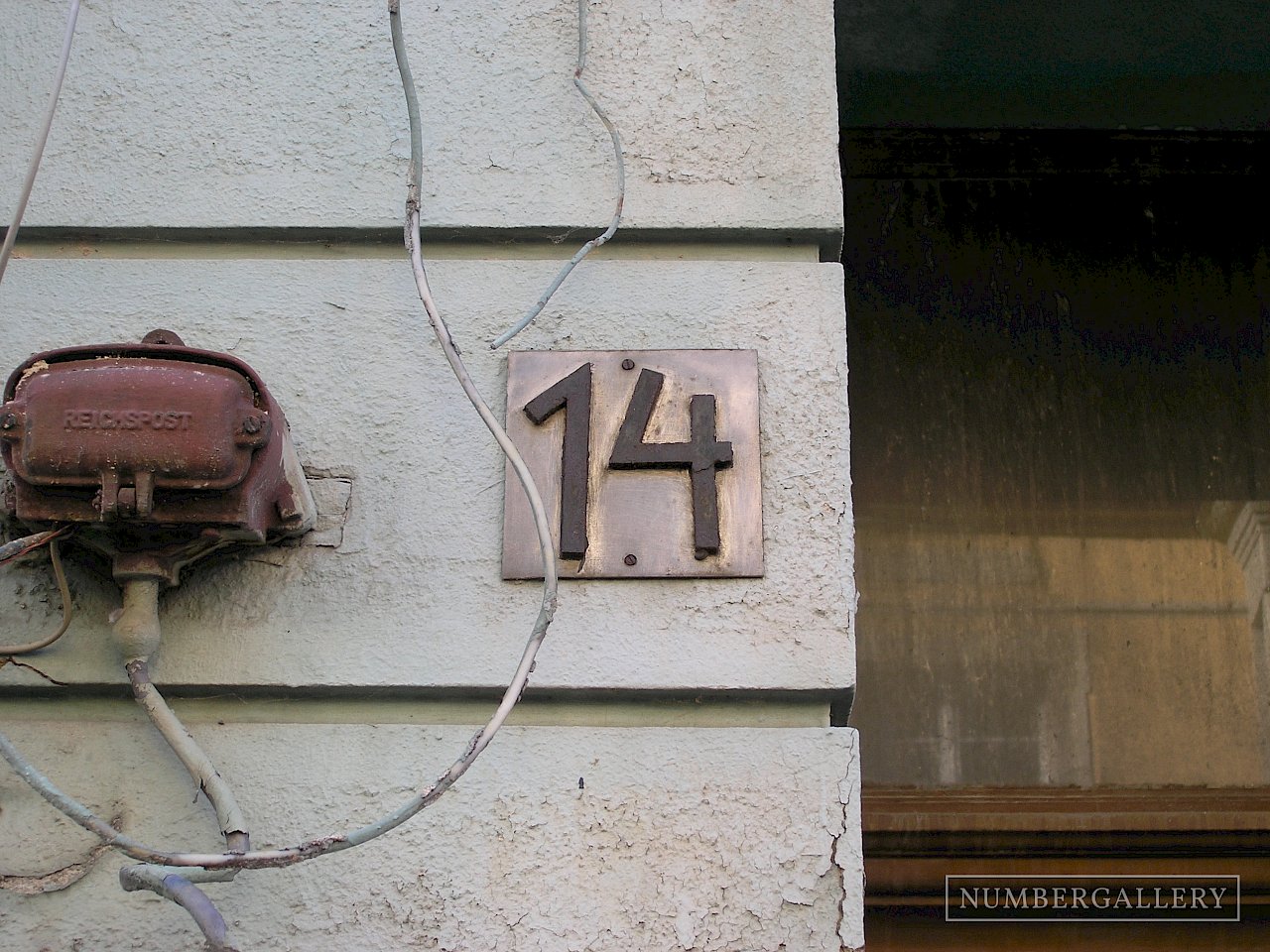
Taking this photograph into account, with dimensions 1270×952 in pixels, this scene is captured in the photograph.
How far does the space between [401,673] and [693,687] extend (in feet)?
1.08

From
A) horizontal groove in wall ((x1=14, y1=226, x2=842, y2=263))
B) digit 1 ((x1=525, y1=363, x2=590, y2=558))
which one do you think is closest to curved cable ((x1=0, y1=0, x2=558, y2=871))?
digit 1 ((x1=525, y1=363, x2=590, y2=558))

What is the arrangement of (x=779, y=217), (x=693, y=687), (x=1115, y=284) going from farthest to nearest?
(x=1115, y=284)
(x=779, y=217)
(x=693, y=687)

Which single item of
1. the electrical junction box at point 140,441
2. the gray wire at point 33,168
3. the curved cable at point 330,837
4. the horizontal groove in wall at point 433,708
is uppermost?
the gray wire at point 33,168

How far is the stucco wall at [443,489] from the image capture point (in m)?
1.33

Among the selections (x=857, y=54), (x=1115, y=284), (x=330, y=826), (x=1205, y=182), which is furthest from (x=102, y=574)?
(x=1205, y=182)

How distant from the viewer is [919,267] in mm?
2660

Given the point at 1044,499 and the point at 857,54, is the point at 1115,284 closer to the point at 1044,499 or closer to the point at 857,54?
the point at 1044,499

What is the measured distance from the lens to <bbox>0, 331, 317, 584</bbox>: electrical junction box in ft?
3.93

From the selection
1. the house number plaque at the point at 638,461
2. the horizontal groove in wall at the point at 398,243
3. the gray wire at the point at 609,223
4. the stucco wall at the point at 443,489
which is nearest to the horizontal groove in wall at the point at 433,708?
the stucco wall at the point at 443,489

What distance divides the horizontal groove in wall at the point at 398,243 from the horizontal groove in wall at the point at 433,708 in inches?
22.0

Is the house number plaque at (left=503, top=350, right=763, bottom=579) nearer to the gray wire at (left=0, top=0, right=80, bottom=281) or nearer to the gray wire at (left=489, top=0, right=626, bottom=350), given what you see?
the gray wire at (left=489, top=0, right=626, bottom=350)

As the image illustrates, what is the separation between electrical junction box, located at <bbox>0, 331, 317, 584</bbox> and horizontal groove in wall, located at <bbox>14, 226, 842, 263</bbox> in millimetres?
344

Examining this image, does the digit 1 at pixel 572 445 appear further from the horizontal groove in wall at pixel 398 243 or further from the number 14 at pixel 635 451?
the horizontal groove in wall at pixel 398 243

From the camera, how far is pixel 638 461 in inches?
56.5
